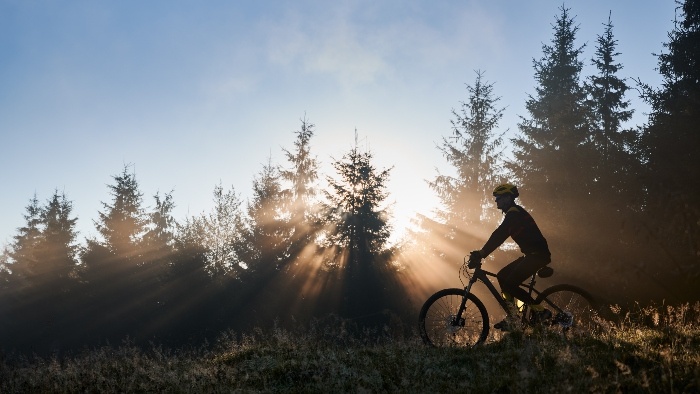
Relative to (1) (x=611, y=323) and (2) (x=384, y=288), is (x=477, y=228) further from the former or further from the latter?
(1) (x=611, y=323)

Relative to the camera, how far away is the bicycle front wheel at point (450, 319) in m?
7.64

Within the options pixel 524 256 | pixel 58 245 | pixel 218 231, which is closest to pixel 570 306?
pixel 524 256

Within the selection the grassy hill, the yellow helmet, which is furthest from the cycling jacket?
the grassy hill

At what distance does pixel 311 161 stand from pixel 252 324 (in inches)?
476

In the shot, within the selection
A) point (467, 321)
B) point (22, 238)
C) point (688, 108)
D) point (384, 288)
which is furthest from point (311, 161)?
point (22, 238)

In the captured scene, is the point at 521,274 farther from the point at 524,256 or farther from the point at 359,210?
the point at 359,210

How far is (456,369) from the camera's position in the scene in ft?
19.3

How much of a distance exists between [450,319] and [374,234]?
61.9ft

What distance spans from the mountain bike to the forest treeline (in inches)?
282

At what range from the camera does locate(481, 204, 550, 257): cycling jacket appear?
24.3ft

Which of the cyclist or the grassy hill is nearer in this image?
the grassy hill

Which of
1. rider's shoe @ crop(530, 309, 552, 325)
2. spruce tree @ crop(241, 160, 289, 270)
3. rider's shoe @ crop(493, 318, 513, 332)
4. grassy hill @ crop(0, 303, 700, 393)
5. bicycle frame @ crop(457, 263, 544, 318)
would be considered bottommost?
grassy hill @ crop(0, 303, 700, 393)

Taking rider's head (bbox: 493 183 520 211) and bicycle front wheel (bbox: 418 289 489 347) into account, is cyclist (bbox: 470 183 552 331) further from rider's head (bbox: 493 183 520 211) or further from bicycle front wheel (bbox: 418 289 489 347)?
bicycle front wheel (bbox: 418 289 489 347)

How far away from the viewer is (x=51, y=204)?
4606 cm
